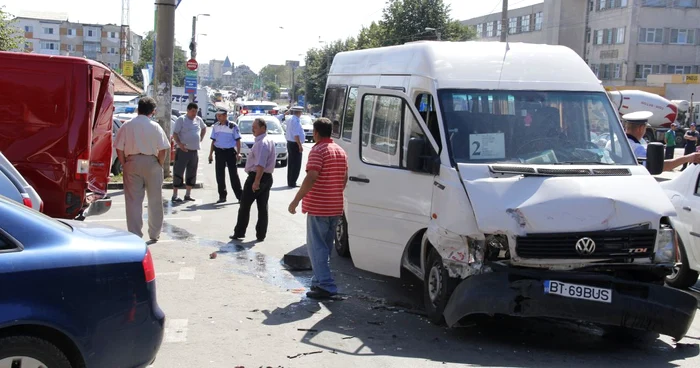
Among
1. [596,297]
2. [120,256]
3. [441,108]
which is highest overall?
[441,108]

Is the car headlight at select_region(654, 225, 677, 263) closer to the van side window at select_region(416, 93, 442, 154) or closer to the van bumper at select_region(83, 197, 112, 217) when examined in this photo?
the van side window at select_region(416, 93, 442, 154)

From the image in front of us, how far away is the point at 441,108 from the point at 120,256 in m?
3.66

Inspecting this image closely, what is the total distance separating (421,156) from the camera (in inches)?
281

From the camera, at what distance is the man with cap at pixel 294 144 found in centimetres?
1775

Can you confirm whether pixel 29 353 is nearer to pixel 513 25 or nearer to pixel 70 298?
pixel 70 298

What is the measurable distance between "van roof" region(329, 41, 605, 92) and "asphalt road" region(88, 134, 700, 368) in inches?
89.1

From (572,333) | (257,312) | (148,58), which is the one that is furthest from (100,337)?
(148,58)

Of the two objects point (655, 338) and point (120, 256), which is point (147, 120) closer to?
point (120, 256)

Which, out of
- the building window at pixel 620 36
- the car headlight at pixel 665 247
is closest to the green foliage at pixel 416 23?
the building window at pixel 620 36

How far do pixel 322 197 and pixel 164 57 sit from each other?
1027 centimetres

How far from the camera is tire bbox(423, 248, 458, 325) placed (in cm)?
672

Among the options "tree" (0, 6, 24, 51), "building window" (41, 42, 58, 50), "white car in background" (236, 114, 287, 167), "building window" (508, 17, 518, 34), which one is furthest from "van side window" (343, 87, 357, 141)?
"building window" (41, 42, 58, 50)

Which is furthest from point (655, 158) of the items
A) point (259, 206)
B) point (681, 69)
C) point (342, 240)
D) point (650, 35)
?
point (681, 69)

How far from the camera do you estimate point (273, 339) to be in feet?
21.5
